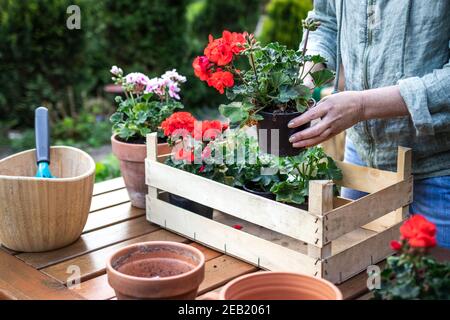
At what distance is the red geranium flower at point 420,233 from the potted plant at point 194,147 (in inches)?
34.7

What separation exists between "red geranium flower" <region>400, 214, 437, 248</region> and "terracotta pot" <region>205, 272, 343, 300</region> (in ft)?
0.58

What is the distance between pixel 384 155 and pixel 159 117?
0.72 m

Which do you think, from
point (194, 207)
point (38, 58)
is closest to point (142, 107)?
point (194, 207)

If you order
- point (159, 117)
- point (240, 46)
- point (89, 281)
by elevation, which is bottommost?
point (89, 281)

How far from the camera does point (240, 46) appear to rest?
1661 mm

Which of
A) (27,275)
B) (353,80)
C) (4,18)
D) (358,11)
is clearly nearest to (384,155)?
(353,80)

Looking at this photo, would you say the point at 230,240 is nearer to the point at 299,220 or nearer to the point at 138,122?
the point at 299,220

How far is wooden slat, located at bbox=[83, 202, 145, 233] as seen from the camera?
1.98 meters

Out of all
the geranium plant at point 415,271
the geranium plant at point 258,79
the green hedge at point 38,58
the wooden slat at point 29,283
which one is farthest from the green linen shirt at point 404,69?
the green hedge at point 38,58

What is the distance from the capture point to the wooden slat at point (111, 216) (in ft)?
6.50

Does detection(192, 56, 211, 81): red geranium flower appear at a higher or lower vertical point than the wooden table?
higher

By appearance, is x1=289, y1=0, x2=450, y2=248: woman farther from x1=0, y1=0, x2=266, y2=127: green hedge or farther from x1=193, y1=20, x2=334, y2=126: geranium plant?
x1=0, y1=0, x2=266, y2=127: green hedge

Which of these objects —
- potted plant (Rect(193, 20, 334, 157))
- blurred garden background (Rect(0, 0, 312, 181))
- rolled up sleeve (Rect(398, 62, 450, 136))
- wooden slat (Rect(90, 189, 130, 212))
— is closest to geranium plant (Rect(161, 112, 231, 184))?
potted plant (Rect(193, 20, 334, 157))

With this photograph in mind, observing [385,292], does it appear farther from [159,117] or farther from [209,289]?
[159,117]
